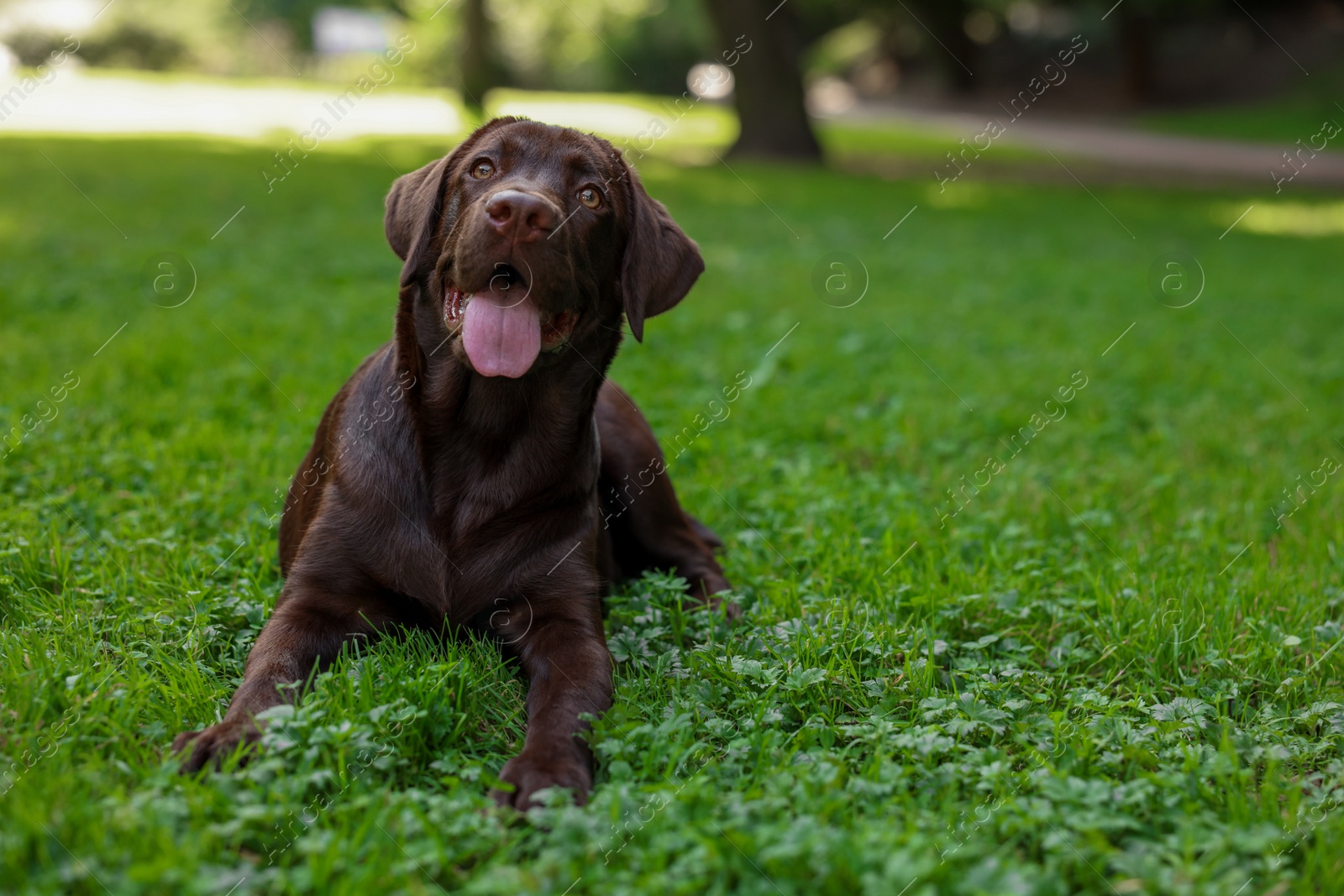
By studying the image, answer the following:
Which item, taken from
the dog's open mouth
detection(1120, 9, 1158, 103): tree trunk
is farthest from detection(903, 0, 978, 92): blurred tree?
the dog's open mouth

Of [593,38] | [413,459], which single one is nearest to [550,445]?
[413,459]

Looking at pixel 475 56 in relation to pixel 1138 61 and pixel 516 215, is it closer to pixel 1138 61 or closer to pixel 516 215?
pixel 516 215

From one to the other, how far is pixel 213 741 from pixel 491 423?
115 cm

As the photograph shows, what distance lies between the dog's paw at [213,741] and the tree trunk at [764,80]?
1709 centimetres

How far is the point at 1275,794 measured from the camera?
2520 mm

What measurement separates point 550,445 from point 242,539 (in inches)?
48.5

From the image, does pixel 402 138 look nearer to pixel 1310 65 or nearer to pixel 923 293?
pixel 923 293

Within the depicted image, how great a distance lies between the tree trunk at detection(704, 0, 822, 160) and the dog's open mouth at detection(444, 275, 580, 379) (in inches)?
634

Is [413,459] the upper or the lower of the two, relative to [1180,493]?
upper

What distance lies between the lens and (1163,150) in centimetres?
2642

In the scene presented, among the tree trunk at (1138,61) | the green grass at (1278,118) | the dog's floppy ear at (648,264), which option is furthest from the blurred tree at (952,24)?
the dog's floppy ear at (648,264)

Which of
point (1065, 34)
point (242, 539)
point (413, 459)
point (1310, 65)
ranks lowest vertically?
point (242, 539)

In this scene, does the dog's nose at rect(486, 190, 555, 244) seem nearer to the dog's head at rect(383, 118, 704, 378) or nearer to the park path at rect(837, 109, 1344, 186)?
the dog's head at rect(383, 118, 704, 378)

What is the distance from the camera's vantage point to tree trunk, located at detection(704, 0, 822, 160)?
1844 centimetres
